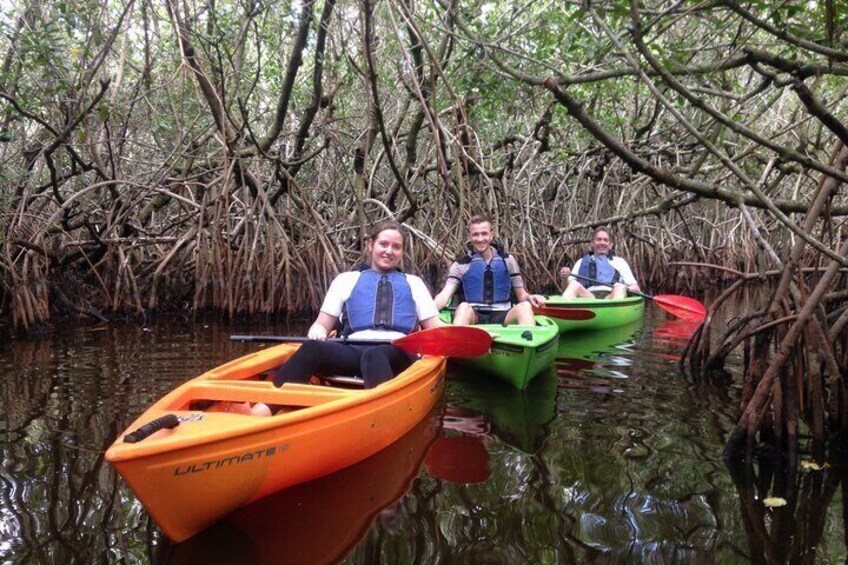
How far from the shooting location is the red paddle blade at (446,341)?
3.58m

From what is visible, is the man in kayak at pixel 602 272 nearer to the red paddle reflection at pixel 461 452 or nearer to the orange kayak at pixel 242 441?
the red paddle reflection at pixel 461 452

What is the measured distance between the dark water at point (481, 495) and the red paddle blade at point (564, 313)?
2.21 metres

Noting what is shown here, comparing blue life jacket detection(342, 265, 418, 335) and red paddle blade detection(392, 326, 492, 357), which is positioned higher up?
blue life jacket detection(342, 265, 418, 335)

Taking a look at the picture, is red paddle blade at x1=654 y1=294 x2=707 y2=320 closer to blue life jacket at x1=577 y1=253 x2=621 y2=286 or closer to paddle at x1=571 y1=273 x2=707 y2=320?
paddle at x1=571 y1=273 x2=707 y2=320

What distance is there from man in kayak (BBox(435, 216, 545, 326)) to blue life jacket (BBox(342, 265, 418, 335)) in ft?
4.50

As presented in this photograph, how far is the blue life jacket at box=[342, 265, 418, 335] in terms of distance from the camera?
12.4 feet

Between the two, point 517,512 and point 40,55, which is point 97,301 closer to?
point 40,55

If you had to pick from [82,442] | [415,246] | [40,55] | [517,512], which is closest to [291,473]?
[517,512]

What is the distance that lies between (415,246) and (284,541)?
226 inches

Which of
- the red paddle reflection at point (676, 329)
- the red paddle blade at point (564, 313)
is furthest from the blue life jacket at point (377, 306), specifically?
the red paddle reflection at point (676, 329)

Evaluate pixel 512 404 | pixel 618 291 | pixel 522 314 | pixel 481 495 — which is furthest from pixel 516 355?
pixel 618 291

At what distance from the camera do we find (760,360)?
3.09 meters

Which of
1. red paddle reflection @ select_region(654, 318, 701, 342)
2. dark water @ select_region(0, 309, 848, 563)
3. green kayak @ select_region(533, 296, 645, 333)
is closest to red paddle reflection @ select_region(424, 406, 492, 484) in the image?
dark water @ select_region(0, 309, 848, 563)

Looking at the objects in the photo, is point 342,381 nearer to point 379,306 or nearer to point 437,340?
point 379,306
